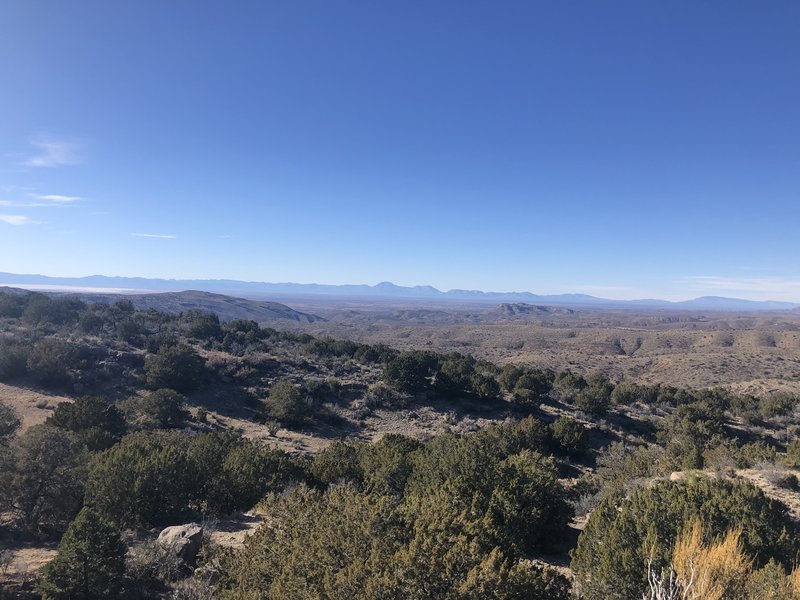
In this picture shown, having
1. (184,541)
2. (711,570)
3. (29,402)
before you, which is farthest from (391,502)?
(29,402)

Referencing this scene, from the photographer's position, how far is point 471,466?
1379 centimetres

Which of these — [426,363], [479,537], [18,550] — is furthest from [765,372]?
[18,550]

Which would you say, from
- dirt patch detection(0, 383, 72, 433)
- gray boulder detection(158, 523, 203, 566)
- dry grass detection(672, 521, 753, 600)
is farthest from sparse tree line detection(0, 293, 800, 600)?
dirt patch detection(0, 383, 72, 433)

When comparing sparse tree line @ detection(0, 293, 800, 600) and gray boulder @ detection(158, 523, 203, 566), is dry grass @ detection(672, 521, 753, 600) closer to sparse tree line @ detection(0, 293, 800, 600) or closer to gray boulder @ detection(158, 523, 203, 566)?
sparse tree line @ detection(0, 293, 800, 600)

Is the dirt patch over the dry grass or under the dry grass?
under

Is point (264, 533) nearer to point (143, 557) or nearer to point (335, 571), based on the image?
point (335, 571)

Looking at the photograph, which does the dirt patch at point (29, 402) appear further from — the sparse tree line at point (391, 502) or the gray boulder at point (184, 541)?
the gray boulder at point (184, 541)

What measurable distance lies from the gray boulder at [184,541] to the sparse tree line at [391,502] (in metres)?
0.72

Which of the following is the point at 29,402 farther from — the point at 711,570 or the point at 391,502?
the point at 711,570

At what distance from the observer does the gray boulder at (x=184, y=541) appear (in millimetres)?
10641

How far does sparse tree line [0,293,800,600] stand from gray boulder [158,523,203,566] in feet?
2.36

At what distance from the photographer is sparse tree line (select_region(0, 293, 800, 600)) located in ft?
21.1

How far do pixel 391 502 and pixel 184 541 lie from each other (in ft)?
19.3

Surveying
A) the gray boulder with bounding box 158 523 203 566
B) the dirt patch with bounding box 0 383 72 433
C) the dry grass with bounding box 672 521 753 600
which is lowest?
the dirt patch with bounding box 0 383 72 433
